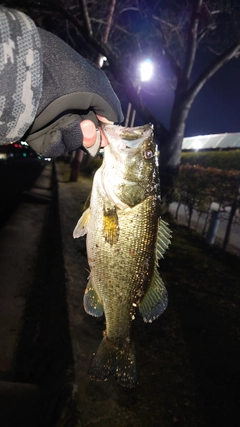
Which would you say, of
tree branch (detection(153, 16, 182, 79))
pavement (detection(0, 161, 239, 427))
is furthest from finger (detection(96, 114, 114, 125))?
tree branch (detection(153, 16, 182, 79))

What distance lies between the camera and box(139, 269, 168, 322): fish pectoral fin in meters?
1.95

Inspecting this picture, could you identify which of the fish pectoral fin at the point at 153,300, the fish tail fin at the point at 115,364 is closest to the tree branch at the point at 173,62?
the fish pectoral fin at the point at 153,300

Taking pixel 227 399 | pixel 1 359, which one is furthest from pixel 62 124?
pixel 1 359

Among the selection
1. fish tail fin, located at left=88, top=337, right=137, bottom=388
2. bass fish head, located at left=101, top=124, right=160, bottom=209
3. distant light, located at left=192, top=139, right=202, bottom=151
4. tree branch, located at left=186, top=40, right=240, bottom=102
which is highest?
tree branch, located at left=186, top=40, right=240, bottom=102

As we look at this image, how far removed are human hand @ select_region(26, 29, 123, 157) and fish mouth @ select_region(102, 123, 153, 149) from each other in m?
0.06

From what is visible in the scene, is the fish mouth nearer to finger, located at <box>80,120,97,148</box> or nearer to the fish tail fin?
finger, located at <box>80,120,97,148</box>

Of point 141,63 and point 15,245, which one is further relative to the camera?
point 141,63

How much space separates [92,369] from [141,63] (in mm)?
13997

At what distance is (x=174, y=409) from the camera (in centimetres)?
195

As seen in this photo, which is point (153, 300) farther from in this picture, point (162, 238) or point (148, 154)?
point (148, 154)

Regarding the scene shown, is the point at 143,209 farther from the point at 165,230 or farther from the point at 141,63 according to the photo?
the point at 141,63

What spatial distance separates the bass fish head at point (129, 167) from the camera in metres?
1.87

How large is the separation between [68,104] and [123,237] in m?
0.92

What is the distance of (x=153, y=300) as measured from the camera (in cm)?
198
